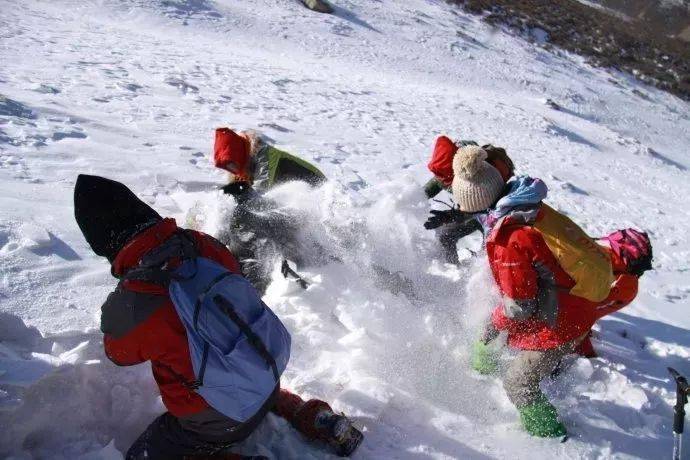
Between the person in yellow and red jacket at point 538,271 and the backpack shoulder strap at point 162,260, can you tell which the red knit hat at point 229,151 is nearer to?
the person in yellow and red jacket at point 538,271

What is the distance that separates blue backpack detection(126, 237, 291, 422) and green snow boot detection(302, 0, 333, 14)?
1363 cm

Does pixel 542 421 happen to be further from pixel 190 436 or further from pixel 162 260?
pixel 162 260

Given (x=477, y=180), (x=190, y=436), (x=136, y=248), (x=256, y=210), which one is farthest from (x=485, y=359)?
(x=136, y=248)

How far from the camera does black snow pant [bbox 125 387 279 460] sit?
6.59 ft

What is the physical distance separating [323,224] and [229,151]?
0.82 meters

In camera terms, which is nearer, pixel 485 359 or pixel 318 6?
pixel 485 359

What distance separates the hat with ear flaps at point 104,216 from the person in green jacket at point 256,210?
1511 millimetres

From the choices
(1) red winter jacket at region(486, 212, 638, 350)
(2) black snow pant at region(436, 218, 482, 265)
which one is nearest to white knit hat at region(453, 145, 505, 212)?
(1) red winter jacket at region(486, 212, 638, 350)

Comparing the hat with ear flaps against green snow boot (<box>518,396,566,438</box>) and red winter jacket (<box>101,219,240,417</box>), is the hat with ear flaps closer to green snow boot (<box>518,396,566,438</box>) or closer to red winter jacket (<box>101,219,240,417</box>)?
red winter jacket (<box>101,219,240,417</box>)

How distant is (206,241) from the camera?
2.06 metres

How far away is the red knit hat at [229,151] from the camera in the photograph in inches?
131

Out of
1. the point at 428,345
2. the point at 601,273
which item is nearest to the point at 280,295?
the point at 428,345

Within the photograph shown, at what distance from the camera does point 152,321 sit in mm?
1739

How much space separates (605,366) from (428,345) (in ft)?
4.06
